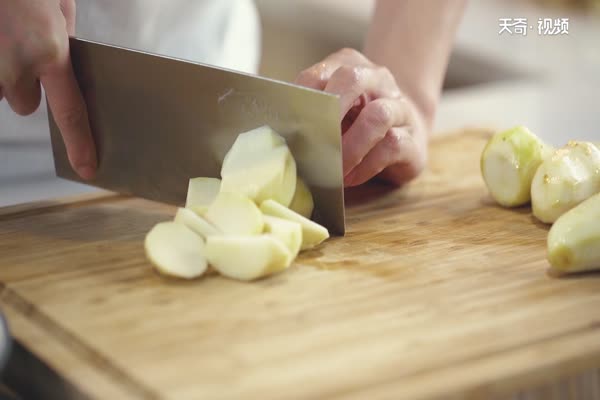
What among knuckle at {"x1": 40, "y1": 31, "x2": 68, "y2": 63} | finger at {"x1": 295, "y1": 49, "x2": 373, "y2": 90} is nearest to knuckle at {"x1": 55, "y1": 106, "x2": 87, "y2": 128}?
knuckle at {"x1": 40, "y1": 31, "x2": 68, "y2": 63}

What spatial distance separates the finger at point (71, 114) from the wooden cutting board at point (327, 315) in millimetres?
80

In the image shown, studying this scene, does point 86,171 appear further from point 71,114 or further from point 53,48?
point 53,48

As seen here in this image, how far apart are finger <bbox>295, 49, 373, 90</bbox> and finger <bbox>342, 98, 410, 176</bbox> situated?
3.0 inches

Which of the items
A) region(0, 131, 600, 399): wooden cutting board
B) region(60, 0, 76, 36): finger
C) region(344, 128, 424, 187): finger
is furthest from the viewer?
region(344, 128, 424, 187): finger

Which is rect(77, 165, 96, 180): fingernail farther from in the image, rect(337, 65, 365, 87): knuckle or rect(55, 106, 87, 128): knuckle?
rect(337, 65, 365, 87): knuckle

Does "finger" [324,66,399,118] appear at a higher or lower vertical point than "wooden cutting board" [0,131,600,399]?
higher

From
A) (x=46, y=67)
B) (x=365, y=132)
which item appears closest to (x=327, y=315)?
(x=365, y=132)

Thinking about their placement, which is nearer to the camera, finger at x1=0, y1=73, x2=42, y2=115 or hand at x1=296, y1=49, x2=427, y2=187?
finger at x1=0, y1=73, x2=42, y2=115

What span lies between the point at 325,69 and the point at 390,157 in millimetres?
149

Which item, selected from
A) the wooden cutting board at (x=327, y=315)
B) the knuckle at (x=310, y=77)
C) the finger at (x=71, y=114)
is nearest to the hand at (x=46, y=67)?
the finger at (x=71, y=114)

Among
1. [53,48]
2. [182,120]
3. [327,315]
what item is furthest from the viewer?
[182,120]

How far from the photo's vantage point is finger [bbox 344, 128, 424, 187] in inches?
48.5

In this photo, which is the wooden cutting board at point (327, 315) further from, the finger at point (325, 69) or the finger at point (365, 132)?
the finger at point (325, 69)

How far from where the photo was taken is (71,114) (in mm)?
→ 1171
